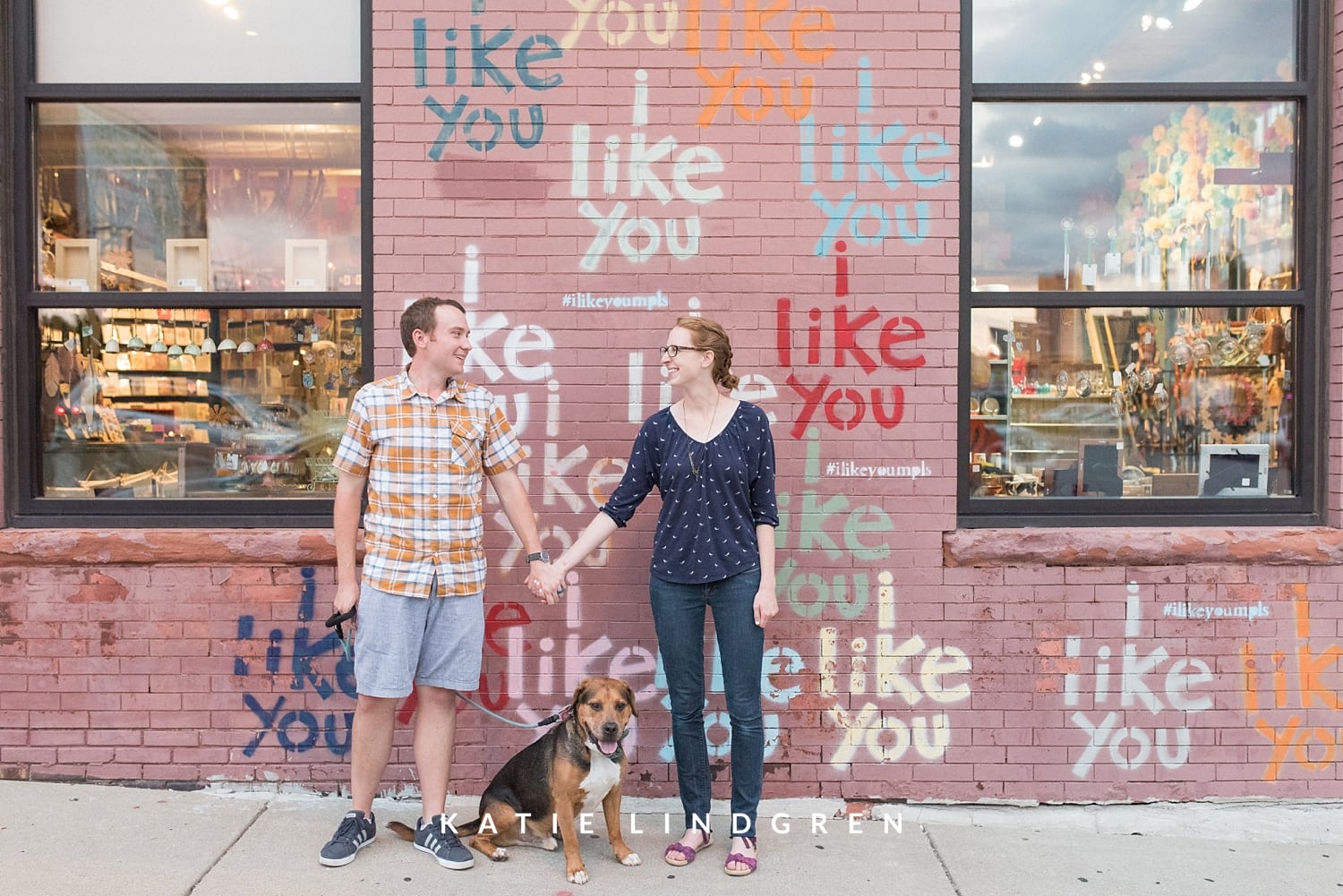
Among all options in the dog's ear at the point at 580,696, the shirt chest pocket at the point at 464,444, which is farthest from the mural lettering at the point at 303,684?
the dog's ear at the point at 580,696

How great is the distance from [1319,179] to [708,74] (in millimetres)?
2887

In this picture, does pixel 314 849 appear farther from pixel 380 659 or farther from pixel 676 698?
pixel 676 698

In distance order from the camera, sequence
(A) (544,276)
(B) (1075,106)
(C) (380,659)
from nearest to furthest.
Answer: (C) (380,659) → (A) (544,276) → (B) (1075,106)

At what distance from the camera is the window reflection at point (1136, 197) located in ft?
15.5

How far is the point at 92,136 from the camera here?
4770 mm

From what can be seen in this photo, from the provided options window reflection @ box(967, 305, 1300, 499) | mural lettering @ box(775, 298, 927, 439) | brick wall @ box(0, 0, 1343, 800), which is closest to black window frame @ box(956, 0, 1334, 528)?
window reflection @ box(967, 305, 1300, 499)

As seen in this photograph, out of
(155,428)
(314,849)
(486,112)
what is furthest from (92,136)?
(314,849)

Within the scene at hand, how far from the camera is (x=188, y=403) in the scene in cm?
480

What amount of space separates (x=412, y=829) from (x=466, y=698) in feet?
1.79

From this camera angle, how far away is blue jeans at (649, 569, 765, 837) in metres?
3.83

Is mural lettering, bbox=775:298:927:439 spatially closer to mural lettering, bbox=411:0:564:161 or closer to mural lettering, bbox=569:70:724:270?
mural lettering, bbox=569:70:724:270

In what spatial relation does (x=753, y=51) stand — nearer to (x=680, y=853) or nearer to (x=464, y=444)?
(x=464, y=444)

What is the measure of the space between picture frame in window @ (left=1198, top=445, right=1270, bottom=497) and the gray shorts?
134 inches

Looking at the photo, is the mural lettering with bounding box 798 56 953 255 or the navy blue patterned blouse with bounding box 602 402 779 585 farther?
the mural lettering with bounding box 798 56 953 255
